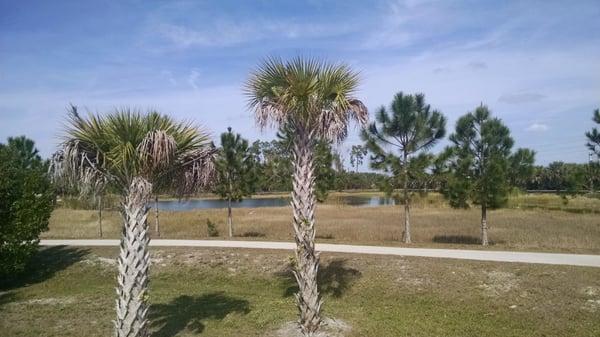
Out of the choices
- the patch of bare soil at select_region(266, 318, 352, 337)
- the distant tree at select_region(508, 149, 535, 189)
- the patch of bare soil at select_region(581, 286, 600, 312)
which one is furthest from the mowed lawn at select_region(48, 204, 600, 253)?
the patch of bare soil at select_region(266, 318, 352, 337)

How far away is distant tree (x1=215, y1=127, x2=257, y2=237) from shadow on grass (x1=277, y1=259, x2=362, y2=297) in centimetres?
1161

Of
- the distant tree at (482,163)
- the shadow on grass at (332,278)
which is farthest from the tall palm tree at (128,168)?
the distant tree at (482,163)

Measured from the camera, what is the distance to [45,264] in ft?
54.9

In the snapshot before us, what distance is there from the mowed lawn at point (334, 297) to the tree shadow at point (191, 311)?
0.08 ft

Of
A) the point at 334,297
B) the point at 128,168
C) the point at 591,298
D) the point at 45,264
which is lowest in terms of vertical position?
the point at 334,297

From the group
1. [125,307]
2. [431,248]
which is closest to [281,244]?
Result: [431,248]

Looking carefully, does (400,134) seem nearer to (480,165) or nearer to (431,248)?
(480,165)

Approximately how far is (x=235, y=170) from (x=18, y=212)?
11759 millimetres

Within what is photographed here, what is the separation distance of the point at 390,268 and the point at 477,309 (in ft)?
9.86

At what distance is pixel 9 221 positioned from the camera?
49.4ft

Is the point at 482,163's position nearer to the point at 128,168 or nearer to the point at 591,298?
the point at 591,298

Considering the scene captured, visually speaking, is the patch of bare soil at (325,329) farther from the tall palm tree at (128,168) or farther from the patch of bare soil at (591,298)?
the patch of bare soil at (591,298)

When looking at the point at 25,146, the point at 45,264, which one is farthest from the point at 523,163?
the point at 25,146

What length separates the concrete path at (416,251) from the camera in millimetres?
13562
